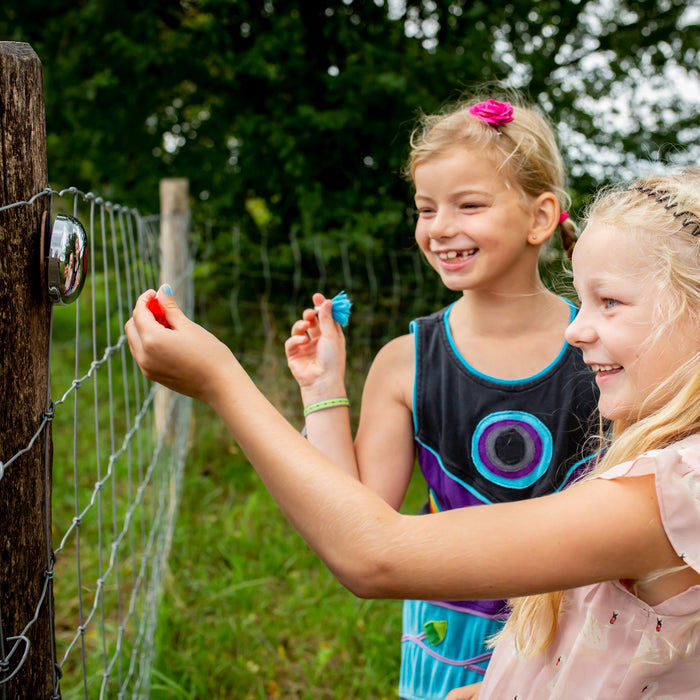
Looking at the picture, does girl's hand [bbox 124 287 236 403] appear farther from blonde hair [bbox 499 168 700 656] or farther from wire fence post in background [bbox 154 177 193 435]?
wire fence post in background [bbox 154 177 193 435]

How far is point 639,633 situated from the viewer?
1.08 metres

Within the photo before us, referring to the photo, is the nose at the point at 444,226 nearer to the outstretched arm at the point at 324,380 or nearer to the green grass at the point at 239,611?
the outstretched arm at the point at 324,380

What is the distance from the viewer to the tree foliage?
4871 millimetres

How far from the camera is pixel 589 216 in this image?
1.25 metres

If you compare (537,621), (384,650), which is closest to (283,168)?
(384,650)

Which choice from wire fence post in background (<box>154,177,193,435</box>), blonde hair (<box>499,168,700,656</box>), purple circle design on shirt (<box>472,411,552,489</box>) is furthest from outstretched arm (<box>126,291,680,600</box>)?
wire fence post in background (<box>154,177,193,435</box>)

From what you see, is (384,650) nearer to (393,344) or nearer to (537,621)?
(393,344)

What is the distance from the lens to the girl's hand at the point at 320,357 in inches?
61.8

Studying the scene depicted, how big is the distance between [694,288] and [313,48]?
181 inches

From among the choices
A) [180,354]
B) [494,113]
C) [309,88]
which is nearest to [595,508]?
[180,354]

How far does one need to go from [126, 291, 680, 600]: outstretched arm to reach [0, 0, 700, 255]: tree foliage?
12.8 feet

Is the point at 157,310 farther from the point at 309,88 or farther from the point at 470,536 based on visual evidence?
the point at 309,88

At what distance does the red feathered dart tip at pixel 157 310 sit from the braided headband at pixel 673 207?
0.80 meters

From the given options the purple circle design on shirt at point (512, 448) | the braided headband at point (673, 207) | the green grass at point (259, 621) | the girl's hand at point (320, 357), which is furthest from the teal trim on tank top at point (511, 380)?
the green grass at point (259, 621)
